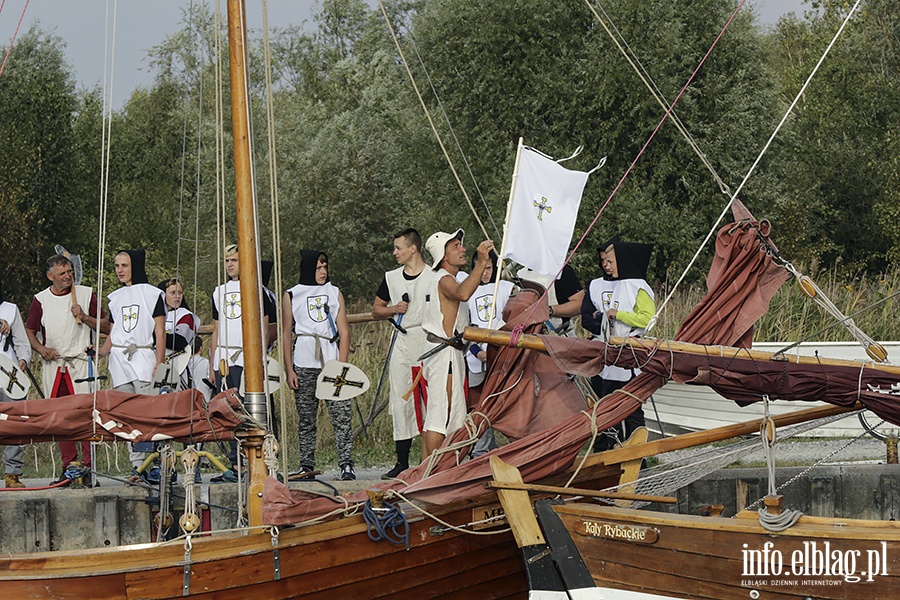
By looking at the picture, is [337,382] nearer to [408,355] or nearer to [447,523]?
[408,355]

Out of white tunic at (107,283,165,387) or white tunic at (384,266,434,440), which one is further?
white tunic at (107,283,165,387)

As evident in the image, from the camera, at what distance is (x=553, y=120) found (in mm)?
25109

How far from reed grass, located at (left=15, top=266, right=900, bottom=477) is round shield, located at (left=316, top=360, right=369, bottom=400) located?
1.27 meters

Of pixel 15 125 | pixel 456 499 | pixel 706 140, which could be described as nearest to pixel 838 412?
pixel 456 499

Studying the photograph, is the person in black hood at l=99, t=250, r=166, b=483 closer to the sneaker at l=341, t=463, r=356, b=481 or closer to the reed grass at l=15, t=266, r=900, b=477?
the reed grass at l=15, t=266, r=900, b=477

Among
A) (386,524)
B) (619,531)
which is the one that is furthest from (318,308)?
(619,531)

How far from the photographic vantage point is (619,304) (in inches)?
463

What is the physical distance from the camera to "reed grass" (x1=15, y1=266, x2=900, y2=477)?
1398 centimetres

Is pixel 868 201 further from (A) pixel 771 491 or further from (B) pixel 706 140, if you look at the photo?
(A) pixel 771 491

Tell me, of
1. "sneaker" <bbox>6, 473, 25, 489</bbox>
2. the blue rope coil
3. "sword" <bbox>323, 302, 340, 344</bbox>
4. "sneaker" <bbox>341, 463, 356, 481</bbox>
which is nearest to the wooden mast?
the blue rope coil

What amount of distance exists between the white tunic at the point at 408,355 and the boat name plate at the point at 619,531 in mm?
3088

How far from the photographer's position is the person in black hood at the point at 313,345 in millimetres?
11867

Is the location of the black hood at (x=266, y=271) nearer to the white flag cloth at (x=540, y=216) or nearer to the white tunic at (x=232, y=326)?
the white tunic at (x=232, y=326)

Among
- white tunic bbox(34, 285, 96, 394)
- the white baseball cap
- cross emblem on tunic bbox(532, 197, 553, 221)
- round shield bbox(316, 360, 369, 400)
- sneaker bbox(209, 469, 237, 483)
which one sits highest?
cross emblem on tunic bbox(532, 197, 553, 221)
